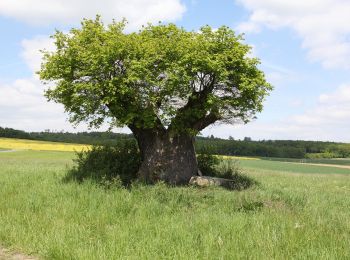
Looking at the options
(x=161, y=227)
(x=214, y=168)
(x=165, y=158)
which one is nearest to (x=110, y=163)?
(x=165, y=158)

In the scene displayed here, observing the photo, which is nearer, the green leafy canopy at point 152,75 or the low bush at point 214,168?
the green leafy canopy at point 152,75

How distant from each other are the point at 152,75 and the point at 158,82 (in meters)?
0.43

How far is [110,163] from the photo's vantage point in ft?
67.4

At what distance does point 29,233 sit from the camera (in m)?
9.22

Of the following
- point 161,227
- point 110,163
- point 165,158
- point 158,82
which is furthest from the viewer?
point 110,163

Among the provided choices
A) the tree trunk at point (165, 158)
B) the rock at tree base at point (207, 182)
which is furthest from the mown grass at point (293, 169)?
the tree trunk at point (165, 158)

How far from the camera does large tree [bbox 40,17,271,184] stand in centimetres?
1659

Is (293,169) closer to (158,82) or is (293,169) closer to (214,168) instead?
(214,168)

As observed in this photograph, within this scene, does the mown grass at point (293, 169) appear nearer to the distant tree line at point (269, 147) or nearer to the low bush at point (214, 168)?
the low bush at point (214, 168)

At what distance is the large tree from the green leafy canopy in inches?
1.6

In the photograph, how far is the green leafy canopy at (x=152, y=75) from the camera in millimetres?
16547

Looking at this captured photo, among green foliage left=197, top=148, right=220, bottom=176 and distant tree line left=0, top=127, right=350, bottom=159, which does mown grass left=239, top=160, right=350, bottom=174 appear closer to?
green foliage left=197, top=148, right=220, bottom=176

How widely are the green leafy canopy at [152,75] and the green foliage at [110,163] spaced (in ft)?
8.21

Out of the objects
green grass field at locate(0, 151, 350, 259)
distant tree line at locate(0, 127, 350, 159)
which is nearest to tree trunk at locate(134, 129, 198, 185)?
green grass field at locate(0, 151, 350, 259)
